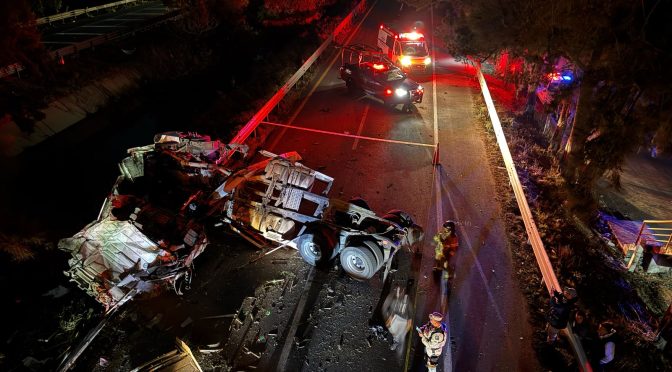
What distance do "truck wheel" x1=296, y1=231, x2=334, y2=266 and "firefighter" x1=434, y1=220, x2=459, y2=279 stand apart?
2.06 meters

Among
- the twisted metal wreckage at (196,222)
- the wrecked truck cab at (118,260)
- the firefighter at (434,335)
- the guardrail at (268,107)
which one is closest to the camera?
the firefighter at (434,335)

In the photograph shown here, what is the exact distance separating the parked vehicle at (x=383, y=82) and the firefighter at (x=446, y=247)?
8690 millimetres

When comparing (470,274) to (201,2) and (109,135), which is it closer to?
(109,135)

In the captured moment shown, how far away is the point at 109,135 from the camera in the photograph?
14969 millimetres

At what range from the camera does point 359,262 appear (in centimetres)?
768

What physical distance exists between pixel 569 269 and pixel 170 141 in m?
8.90

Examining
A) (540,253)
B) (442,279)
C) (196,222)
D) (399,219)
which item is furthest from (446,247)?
(196,222)

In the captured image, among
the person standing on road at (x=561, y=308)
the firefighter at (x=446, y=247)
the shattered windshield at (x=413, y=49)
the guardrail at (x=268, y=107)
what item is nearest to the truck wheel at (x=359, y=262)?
the firefighter at (x=446, y=247)

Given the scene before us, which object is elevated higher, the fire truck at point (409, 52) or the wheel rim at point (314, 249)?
the fire truck at point (409, 52)

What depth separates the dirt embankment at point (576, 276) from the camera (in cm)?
693

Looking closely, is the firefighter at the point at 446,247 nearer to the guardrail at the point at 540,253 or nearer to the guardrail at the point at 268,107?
the guardrail at the point at 540,253

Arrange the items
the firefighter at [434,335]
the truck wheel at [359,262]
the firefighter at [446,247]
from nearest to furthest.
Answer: the firefighter at [434,335] < the truck wheel at [359,262] < the firefighter at [446,247]

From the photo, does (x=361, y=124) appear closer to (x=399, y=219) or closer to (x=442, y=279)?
(x=399, y=219)

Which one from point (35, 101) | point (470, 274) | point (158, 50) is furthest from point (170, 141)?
point (158, 50)
